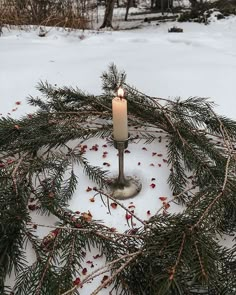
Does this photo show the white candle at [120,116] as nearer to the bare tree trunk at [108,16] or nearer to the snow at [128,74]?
the snow at [128,74]

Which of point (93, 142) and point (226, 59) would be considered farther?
point (226, 59)

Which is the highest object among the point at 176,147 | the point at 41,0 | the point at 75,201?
the point at 41,0

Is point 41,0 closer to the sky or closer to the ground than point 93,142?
closer to the sky

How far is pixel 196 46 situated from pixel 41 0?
1.60 m

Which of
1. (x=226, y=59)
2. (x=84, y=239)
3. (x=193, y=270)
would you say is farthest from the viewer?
(x=226, y=59)

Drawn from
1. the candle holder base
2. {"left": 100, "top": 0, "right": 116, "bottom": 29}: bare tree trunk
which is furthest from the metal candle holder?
{"left": 100, "top": 0, "right": 116, "bottom": 29}: bare tree trunk

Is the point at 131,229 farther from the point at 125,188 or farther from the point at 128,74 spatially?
the point at 128,74

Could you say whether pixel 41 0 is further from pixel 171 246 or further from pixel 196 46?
pixel 171 246

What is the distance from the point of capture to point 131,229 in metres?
0.61

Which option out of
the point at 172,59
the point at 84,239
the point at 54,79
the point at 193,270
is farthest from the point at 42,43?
the point at 193,270

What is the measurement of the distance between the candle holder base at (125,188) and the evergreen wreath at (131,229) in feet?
0.10

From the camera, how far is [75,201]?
2.61 feet

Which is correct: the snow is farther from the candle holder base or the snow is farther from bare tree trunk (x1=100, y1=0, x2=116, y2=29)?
bare tree trunk (x1=100, y1=0, x2=116, y2=29)

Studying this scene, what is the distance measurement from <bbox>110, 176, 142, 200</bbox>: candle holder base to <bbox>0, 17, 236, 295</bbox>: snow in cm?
1
